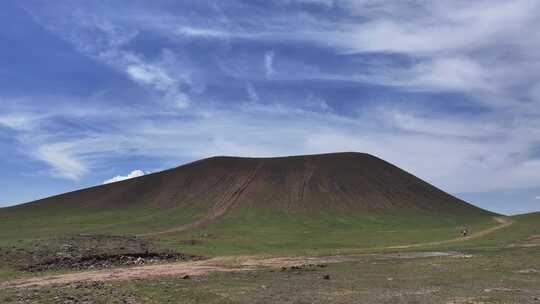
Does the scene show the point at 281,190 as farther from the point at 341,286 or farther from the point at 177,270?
the point at 341,286

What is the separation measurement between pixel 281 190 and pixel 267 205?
41.5ft

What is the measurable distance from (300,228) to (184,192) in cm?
4816

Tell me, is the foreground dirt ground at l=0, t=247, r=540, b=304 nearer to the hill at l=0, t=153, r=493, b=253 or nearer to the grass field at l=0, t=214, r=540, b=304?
the grass field at l=0, t=214, r=540, b=304

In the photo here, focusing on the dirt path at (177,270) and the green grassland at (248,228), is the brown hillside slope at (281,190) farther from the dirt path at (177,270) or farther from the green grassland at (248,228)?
the dirt path at (177,270)

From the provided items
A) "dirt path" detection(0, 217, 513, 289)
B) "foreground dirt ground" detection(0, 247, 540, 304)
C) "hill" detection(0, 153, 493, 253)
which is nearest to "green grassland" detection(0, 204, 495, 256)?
"hill" detection(0, 153, 493, 253)

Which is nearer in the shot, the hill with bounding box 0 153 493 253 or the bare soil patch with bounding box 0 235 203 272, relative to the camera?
the bare soil patch with bounding box 0 235 203 272

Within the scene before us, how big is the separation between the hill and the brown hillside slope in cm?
24

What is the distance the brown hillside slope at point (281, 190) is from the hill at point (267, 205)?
0.24m

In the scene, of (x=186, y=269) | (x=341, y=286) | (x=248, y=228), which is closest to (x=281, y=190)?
(x=248, y=228)

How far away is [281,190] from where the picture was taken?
428 feet

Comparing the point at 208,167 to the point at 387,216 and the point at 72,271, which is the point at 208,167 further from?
the point at 72,271

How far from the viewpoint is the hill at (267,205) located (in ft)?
287

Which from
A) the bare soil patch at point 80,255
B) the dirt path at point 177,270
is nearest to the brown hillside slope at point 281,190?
the bare soil patch at point 80,255

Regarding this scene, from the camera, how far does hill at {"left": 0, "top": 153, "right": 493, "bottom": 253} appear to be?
287ft
